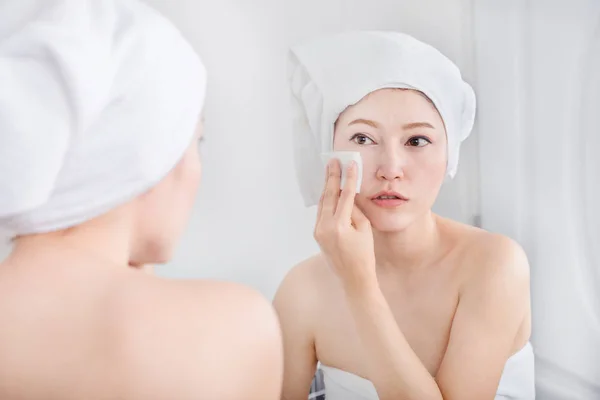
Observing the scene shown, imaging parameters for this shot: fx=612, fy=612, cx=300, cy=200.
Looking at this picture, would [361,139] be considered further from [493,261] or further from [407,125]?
[493,261]

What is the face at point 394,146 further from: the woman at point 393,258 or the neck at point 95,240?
the neck at point 95,240

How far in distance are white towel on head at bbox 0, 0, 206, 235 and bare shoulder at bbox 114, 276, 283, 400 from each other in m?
0.10

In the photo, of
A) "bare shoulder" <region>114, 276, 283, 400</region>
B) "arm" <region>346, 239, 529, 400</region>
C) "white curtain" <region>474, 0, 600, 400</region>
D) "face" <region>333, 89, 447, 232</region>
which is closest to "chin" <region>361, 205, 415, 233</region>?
"face" <region>333, 89, 447, 232</region>

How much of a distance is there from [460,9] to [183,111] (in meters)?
0.65

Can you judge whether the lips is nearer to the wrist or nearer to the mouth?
the mouth

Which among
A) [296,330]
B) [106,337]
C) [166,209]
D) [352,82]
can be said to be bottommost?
[296,330]

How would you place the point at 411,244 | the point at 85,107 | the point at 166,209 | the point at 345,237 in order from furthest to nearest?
1. the point at 411,244
2. the point at 345,237
3. the point at 166,209
4. the point at 85,107

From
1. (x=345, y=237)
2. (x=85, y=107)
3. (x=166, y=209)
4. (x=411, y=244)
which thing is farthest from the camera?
(x=411, y=244)

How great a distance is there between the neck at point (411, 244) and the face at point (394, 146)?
6 cm

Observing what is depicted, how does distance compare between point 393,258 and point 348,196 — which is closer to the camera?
point 348,196

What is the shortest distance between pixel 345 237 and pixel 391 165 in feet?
0.38

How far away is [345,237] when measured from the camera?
2.64ft

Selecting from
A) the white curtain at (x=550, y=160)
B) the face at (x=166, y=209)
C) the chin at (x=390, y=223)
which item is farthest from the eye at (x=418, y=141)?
the face at (x=166, y=209)

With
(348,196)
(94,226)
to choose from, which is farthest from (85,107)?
(348,196)
